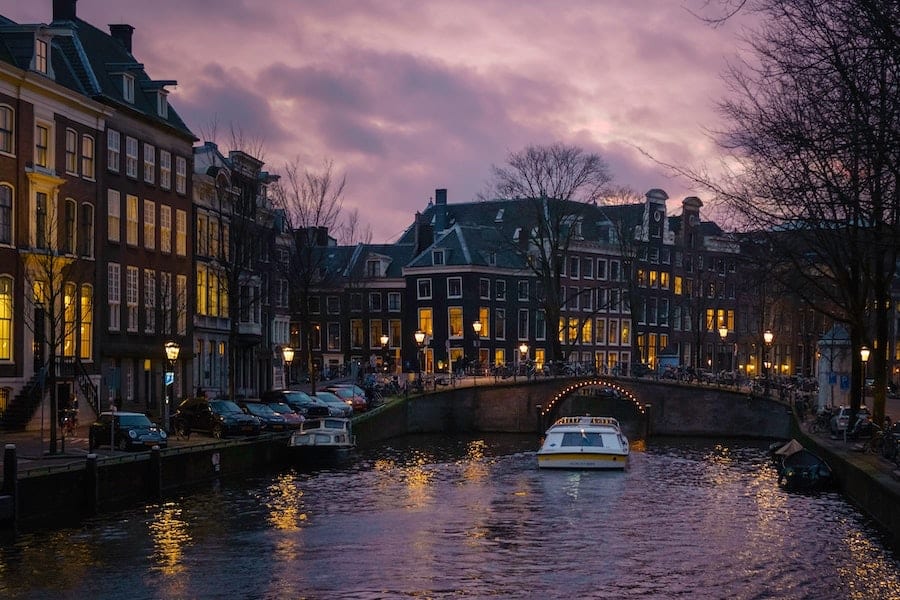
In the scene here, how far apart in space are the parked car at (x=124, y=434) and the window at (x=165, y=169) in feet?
78.3

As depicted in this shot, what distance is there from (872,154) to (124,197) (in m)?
47.6

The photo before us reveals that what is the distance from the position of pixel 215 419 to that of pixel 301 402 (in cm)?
1360

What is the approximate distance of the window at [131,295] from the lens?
67.1 m

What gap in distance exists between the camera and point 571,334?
124062mm

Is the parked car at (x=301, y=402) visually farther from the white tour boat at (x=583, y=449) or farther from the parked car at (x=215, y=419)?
the white tour boat at (x=583, y=449)

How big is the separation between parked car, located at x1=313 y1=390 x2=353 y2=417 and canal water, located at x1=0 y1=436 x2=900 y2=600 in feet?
Answer: 61.1

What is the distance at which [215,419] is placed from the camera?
191 ft

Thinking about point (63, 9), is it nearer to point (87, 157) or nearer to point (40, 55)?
point (87, 157)

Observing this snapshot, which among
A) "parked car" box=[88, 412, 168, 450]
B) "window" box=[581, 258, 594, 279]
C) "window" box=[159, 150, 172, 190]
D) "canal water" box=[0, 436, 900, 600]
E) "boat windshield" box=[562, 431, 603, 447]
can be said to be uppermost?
"window" box=[159, 150, 172, 190]

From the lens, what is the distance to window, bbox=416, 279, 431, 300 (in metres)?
121

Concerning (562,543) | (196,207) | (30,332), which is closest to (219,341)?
(196,207)

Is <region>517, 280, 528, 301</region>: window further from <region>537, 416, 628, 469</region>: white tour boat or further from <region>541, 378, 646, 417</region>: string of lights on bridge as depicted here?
<region>537, 416, 628, 469</region>: white tour boat

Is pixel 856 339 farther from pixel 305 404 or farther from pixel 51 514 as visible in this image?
pixel 51 514

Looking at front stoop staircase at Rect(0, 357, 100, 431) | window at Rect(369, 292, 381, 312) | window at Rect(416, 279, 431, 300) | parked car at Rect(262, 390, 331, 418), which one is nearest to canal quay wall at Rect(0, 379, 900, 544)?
parked car at Rect(262, 390, 331, 418)
